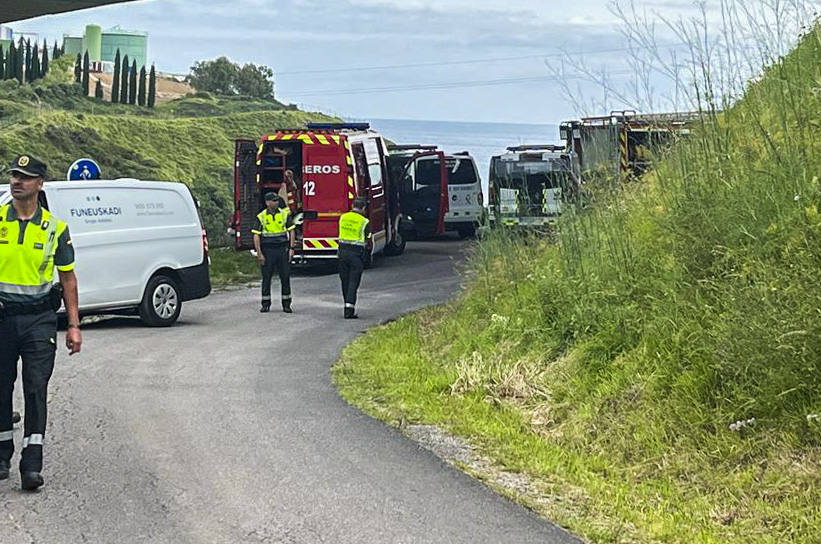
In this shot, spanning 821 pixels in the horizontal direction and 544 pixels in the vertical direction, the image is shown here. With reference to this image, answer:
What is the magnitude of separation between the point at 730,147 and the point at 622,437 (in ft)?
10.4

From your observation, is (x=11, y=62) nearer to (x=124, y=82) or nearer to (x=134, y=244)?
(x=124, y=82)

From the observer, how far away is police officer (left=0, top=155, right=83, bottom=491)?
296 inches

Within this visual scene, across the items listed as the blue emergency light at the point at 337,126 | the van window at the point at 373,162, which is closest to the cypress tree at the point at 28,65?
the blue emergency light at the point at 337,126

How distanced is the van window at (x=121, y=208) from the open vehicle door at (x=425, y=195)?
1378 cm

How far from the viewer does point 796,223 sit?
8.84 m

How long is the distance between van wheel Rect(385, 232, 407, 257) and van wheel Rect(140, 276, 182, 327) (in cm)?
1167

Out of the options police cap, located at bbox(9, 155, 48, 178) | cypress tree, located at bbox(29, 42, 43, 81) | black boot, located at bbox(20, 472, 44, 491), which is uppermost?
cypress tree, located at bbox(29, 42, 43, 81)

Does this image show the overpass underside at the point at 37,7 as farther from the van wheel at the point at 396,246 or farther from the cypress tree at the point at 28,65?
the cypress tree at the point at 28,65

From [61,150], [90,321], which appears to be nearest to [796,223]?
[90,321]

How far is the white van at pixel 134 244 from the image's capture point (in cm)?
1579

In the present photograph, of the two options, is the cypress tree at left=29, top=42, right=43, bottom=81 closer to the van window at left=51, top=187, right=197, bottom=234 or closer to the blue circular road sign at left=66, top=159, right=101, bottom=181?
the blue circular road sign at left=66, top=159, right=101, bottom=181

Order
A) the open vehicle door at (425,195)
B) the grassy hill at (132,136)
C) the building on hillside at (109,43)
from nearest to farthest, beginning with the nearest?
1. the open vehicle door at (425,195)
2. the grassy hill at (132,136)
3. the building on hillside at (109,43)

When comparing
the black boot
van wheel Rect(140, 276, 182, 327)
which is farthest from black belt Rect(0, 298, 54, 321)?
van wheel Rect(140, 276, 182, 327)

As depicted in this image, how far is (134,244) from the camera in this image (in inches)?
655
